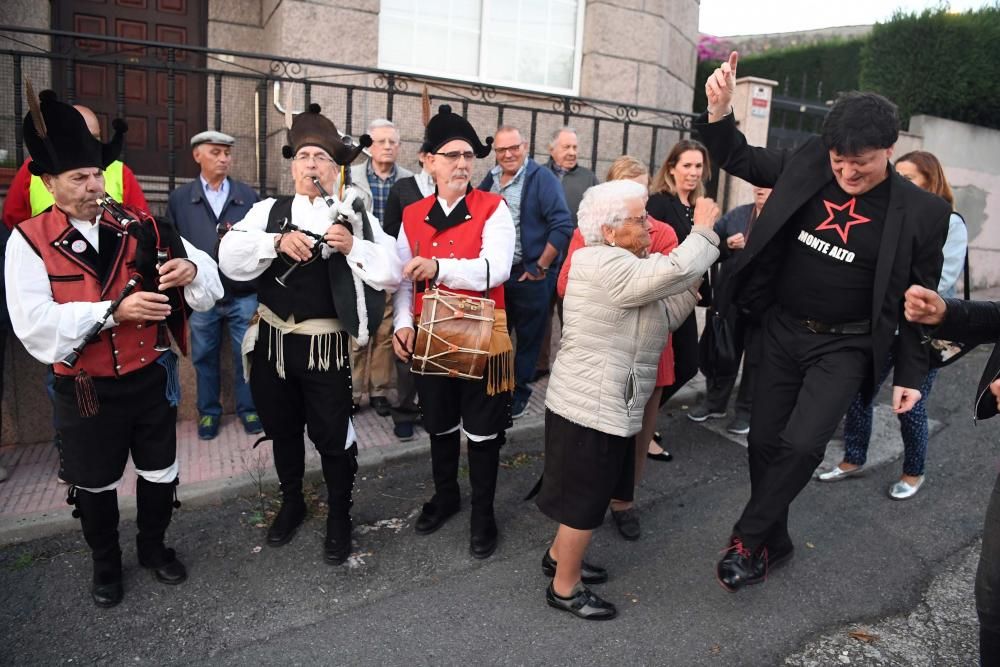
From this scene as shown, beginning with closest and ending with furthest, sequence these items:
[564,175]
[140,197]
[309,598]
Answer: [309,598] < [140,197] < [564,175]

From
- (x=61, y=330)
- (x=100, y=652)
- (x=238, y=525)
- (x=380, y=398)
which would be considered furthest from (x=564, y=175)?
(x=100, y=652)

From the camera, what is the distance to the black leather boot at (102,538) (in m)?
3.21

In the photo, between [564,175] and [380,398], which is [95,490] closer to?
[380,398]

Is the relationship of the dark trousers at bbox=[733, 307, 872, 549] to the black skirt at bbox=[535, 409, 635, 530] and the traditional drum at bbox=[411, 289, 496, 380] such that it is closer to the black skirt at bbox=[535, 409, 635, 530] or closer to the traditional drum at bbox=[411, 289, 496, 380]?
the black skirt at bbox=[535, 409, 635, 530]

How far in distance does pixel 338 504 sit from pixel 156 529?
0.82 meters

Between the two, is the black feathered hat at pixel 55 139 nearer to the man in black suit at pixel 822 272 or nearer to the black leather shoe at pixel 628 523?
the man in black suit at pixel 822 272

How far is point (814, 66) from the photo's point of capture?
14414mm

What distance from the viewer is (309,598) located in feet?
10.9

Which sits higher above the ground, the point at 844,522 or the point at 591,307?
the point at 591,307

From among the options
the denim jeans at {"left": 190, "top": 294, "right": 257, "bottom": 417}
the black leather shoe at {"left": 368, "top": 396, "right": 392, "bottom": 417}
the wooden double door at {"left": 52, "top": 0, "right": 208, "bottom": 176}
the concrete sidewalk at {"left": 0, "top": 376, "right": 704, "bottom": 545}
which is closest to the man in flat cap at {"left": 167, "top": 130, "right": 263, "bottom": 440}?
the denim jeans at {"left": 190, "top": 294, "right": 257, "bottom": 417}

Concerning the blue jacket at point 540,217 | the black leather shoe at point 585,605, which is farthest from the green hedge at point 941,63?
the black leather shoe at point 585,605

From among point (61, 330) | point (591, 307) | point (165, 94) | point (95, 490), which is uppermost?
point (165, 94)

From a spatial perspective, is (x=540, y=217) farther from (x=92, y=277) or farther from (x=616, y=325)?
(x=92, y=277)

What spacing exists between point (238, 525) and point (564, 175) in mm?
3717
